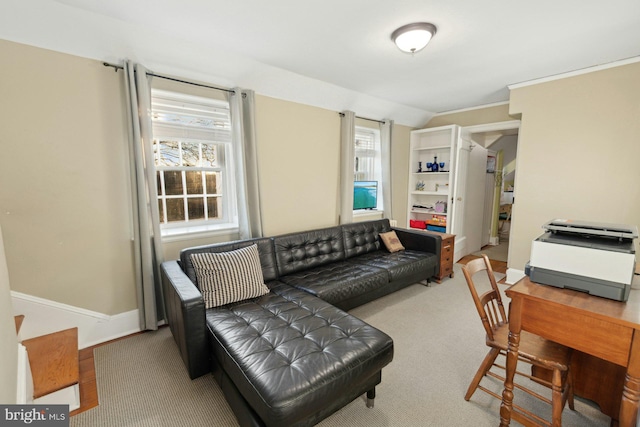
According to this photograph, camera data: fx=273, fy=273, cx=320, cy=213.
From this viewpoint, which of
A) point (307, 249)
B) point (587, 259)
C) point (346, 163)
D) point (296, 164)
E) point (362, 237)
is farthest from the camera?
point (346, 163)

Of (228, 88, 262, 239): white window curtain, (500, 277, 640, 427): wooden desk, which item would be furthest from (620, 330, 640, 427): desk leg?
(228, 88, 262, 239): white window curtain

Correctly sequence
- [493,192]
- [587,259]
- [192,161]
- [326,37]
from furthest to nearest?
[493,192]
[192,161]
[326,37]
[587,259]

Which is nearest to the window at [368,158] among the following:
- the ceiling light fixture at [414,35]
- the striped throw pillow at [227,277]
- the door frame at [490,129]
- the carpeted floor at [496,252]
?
the door frame at [490,129]

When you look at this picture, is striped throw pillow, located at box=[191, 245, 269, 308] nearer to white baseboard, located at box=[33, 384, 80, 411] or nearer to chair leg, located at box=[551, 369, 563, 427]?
white baseboard, located at box=[33, 384, 80, 411]

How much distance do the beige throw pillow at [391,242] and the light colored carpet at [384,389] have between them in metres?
1.12

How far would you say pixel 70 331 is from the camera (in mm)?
2146

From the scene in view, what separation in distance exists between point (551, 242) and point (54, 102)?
336 cm

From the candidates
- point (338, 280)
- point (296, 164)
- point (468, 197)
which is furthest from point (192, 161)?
point (468, 197)

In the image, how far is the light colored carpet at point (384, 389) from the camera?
1.59 m

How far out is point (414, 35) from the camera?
6.91 feet

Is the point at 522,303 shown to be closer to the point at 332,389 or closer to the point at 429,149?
the point at 332,389

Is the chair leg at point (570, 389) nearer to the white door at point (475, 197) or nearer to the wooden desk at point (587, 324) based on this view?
the wooden desk at point (587, 324)

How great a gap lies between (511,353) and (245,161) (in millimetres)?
2627

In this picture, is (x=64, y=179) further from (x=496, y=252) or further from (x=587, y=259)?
(x=496, y=252)
